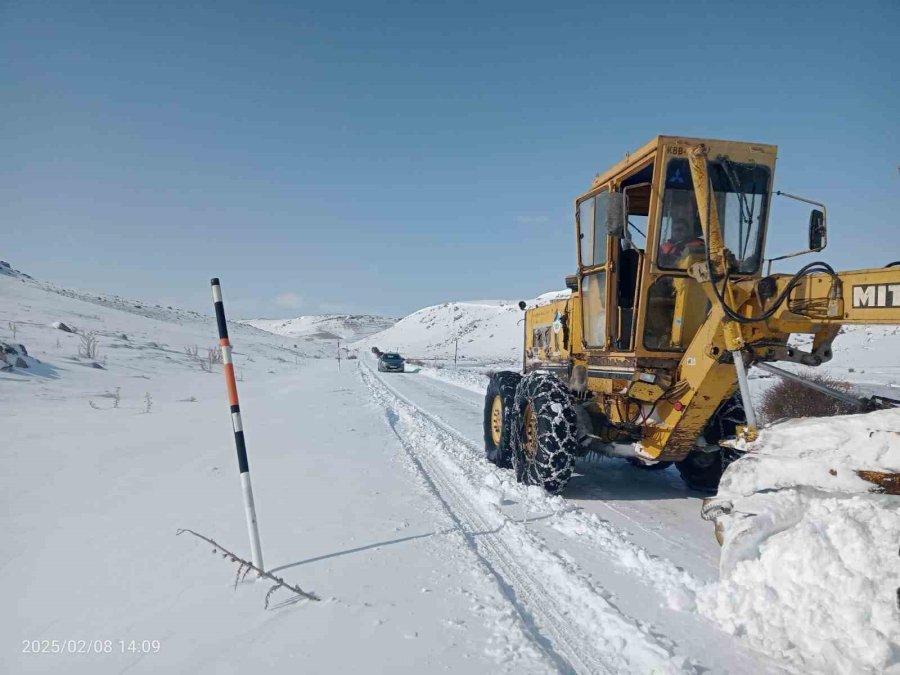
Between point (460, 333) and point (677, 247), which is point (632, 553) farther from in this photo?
point (460, 333)

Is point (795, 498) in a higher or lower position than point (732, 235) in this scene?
lower

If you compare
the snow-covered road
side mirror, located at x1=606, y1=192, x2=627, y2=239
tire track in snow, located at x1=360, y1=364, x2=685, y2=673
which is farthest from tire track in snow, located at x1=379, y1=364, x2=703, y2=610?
side mirror, located at x1=606, y1=192, x2=627, y2=239

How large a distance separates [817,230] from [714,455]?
2501 millimetres

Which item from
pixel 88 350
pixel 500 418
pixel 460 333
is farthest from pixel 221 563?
pixel 460 333

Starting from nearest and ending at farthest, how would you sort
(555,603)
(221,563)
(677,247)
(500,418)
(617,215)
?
(555,603), (221,563), (617,215), (677,247), (500,418)

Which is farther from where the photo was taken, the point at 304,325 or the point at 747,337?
the point at 304,325

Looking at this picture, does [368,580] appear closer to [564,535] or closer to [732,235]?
[564,535]

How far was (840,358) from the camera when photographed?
1199 inches

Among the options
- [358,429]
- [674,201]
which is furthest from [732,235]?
[358,429]

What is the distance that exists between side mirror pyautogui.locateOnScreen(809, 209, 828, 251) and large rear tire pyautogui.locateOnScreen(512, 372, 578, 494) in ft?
8.16

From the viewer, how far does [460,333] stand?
8944cm

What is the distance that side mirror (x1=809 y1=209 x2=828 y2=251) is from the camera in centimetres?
413

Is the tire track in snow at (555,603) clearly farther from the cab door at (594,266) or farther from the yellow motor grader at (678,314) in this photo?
the cab door at (594,266)

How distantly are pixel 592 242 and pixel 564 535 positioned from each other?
3.15 m
